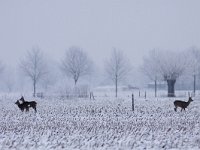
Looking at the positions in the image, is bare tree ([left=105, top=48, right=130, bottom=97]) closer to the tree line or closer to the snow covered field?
the tree line

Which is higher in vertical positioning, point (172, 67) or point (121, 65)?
point (121, 65)

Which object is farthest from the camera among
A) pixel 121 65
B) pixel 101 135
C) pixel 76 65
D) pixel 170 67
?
pixel 121 65

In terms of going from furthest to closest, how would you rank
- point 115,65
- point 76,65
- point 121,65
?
1. point 121,65
2. point 76,65
3. point 115,65

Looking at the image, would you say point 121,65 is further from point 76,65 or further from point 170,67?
point 170,67

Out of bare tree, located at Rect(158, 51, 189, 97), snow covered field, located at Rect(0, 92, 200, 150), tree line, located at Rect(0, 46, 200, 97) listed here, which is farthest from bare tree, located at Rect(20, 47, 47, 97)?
snow covered field, located at Rect(0, 92, 200, 150)

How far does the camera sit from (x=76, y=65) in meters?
66.4

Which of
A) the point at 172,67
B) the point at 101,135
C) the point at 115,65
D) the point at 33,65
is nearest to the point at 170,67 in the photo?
the point at 172,67

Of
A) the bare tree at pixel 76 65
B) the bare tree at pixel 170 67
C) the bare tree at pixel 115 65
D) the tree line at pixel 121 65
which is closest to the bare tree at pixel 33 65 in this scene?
the tree line at pixel 121 65

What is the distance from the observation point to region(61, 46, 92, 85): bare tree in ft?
215

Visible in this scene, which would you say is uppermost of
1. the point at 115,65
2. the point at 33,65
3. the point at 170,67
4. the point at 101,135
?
the point at 115,65

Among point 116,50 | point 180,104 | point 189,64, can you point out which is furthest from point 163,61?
point 180,104

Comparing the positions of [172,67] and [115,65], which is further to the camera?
[115,65]

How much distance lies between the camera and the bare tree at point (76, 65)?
65625 mm

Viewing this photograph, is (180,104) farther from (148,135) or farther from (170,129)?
(148,135)
